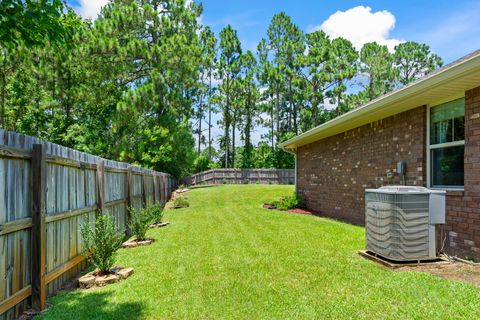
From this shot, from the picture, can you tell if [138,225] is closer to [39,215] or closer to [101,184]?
[101,184]

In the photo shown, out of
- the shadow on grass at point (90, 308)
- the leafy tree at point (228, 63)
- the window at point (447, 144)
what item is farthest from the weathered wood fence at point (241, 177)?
the shadow on grass at point (90, 308)

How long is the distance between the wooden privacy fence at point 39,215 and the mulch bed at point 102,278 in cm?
27

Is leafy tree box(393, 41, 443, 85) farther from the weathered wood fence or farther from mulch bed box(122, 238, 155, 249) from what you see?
mulch bed box(122, 238, 155, 249)

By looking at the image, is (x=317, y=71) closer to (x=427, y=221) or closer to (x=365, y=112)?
(x=365, y=112)

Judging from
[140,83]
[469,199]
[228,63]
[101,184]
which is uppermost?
[228,63]

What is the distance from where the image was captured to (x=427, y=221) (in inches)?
200

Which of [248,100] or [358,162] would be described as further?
[248,100]

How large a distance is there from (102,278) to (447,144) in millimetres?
5937

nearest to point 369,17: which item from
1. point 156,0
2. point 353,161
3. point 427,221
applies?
point 156,0

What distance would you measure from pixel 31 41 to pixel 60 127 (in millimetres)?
20183

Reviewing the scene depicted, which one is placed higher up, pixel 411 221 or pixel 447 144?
pixel 447 144

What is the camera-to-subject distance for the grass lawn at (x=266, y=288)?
3.60m

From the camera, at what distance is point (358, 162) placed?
10016 millimetres

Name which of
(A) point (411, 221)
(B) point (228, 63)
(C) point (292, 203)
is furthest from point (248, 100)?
(A) point (411, 221)
